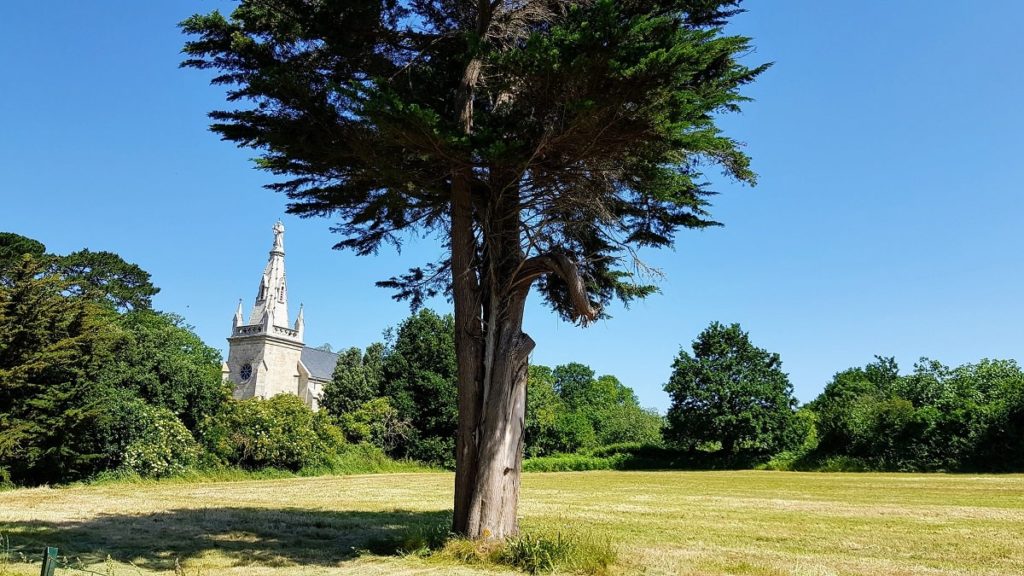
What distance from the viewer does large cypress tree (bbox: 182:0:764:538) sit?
23.1 feet

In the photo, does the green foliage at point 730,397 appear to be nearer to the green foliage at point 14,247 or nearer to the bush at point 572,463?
the bush at point 572,463

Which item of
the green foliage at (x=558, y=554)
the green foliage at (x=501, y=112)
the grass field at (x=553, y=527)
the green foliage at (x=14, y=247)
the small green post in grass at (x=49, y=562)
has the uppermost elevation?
the green foliage at (x=14, y=247)

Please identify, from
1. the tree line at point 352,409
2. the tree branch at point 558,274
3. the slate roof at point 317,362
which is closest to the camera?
the tree branch at point 558,274

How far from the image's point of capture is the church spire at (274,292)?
199ft

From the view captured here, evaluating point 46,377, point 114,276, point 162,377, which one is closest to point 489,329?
point 46,377

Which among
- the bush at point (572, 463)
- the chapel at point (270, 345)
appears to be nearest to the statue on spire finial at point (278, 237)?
the chapel at point (270, 345)

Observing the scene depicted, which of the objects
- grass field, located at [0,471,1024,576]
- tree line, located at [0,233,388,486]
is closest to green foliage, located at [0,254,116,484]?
tree line, located at [0,233,388,486]

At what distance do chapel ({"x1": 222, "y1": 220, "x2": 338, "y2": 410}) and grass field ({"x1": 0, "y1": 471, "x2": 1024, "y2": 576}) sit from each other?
1592 inches

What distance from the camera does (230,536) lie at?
10.2m

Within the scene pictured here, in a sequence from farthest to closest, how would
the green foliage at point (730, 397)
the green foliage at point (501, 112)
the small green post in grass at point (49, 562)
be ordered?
the green foliage at point (730, 397) → the green foliage at point (501, 112) → the small green post in grass at point (49, 562)

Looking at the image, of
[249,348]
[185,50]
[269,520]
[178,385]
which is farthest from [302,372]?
[185,50]

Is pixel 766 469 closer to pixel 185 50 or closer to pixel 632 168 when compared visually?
pixel 632 168

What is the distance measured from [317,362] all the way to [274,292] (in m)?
12.7

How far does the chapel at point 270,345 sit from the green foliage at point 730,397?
32.5 meters
